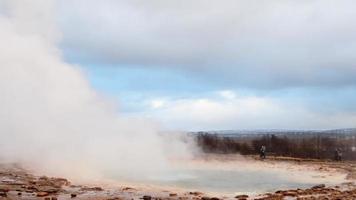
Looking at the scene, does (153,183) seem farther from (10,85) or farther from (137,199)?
(10,85)

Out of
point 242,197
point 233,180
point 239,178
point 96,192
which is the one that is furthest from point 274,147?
point 96,192

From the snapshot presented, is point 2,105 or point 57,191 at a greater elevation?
point 2,105

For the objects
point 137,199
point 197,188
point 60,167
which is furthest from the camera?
point 60,167

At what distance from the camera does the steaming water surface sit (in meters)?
16.6

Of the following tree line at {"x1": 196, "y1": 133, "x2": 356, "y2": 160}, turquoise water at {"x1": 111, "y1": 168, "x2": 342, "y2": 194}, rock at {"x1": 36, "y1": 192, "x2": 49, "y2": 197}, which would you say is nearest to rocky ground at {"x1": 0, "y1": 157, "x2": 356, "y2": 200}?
rock at {"x1": 36, "y1": 192, "x2": 49, "y2": 197}

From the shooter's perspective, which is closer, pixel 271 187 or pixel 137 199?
pixel 137 199

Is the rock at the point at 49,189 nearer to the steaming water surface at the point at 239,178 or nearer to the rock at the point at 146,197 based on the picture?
the rock at the point at 146,197

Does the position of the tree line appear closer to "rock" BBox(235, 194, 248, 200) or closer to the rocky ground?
the rocky ground

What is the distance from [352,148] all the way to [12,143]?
76.7ft

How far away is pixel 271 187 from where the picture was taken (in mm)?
16688

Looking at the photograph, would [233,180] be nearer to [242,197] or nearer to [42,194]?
[242,197]

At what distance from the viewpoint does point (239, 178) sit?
1919 centimetres

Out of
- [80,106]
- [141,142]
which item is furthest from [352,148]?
[80,106]

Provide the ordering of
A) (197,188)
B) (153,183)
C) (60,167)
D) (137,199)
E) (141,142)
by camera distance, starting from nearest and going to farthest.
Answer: (137,199) < (197,188) < (153,183) < (60,167) < (141,142)
